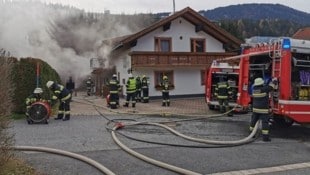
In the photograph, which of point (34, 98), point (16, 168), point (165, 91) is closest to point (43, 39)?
point (165, 91)

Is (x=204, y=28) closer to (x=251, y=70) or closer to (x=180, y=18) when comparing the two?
(x=180, y=18)

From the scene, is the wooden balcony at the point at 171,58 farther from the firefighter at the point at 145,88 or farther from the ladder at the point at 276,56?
the ladder at the point at 276,56

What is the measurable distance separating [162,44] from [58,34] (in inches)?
725

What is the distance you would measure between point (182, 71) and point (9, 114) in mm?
22722

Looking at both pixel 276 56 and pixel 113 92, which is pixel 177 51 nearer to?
pixel 113 92

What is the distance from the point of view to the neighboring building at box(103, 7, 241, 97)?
26719 mm

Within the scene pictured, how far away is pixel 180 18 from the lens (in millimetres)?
28812

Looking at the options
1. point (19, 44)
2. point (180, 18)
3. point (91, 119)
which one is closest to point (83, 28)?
point (19, 44)

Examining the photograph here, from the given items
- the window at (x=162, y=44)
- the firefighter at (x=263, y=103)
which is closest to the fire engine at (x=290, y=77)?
the firefighter at (x=263, y=103)

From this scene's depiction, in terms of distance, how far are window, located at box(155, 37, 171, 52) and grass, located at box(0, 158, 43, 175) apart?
70.1ft

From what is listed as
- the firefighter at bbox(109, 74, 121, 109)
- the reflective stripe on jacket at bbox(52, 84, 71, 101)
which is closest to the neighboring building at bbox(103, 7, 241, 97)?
the firefighter at bbox(109, 74, 121, 109)

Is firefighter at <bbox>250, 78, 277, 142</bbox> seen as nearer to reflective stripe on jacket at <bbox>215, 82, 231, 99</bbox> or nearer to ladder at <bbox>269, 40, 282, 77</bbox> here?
ladder at <bbox>269, 40, 282, 77</bbox>

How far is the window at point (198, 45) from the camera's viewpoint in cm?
2947

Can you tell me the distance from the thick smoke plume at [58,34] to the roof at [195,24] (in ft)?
24.3
